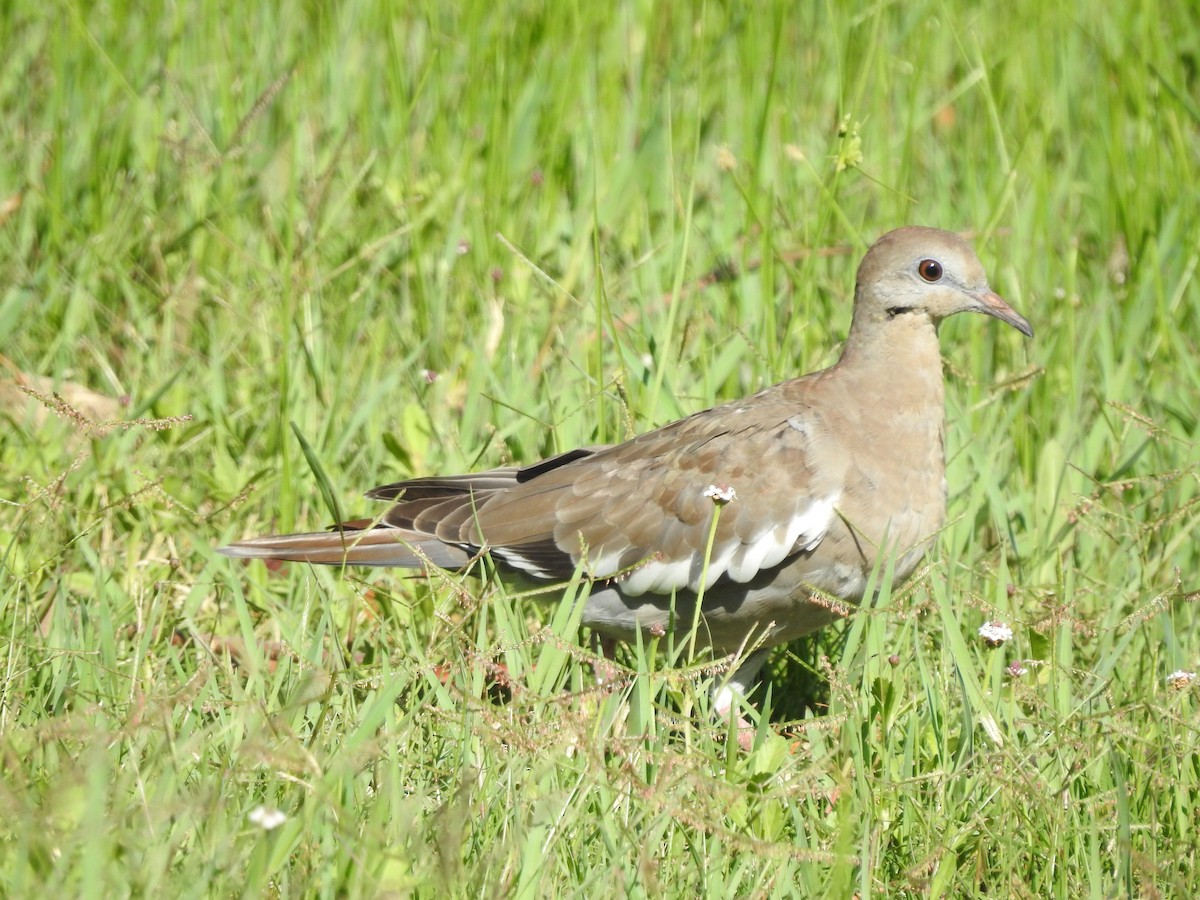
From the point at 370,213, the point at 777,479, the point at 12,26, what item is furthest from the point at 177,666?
the point at 12,26

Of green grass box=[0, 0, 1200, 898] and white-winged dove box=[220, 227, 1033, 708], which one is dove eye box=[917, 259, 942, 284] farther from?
green grass box=[0, 0, 1200, 898]

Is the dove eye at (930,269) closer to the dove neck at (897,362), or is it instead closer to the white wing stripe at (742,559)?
the dove neck at (897,362)

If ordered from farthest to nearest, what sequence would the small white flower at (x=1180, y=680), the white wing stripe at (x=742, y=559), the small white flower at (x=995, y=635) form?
the white wing stripe at (x=742, y=559) → the small white flower at (x=995, y=635) → the small white flower at (x=1180, y=680)

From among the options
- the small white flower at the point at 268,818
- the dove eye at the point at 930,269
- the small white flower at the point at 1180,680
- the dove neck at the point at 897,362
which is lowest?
the small white flower at the point at 268,818

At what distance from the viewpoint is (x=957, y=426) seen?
4680mm

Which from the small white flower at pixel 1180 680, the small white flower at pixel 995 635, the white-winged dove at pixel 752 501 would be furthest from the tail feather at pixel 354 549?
the small white flower at pixel 1180 680

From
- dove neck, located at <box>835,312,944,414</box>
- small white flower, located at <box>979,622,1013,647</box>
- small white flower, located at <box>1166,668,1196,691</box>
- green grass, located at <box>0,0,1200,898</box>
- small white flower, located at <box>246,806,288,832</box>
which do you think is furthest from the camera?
dove neck, located at <box>835,312,944,414</box>

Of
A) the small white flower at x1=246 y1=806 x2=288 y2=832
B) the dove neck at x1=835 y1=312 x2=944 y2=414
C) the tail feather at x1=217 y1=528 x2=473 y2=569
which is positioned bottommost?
the tail feather at x1=217 y1=528 x2=473 y2=569

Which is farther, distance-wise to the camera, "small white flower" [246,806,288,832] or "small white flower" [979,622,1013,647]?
"small white flower" [979,622,1013,647]

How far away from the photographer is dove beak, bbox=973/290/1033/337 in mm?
3969

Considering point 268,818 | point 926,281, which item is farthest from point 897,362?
point 268,818

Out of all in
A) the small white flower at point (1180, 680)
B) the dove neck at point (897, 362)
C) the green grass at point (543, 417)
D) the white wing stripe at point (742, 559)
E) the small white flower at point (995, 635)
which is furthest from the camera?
the dove neck at point (897, 362)

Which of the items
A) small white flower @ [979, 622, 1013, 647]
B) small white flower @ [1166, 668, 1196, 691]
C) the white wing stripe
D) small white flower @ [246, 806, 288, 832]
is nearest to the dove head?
the white wing stripe

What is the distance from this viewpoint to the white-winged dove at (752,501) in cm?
375
